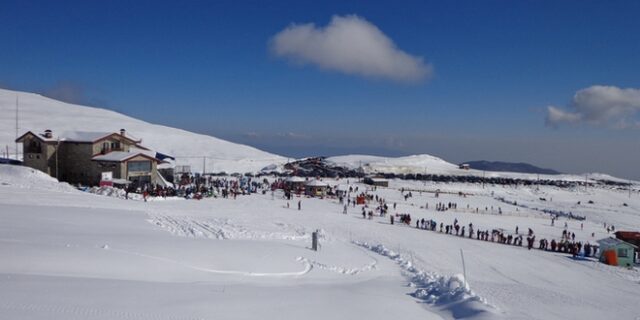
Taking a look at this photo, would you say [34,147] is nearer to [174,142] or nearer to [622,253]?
[622,253]

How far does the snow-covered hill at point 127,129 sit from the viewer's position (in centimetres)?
6444

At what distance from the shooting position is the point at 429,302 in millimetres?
11078

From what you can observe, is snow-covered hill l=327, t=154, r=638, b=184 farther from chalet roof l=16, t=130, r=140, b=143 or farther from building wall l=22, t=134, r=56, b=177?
building wall l=22, t=134, r=56, b=177

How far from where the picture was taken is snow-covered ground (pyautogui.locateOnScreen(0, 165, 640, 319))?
8.86 meters

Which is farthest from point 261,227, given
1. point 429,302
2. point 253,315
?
point 253,315

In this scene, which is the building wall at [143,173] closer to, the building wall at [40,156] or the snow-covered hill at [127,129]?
the building wall at [40,156]

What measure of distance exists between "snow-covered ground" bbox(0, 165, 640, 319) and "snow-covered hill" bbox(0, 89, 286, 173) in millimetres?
37730

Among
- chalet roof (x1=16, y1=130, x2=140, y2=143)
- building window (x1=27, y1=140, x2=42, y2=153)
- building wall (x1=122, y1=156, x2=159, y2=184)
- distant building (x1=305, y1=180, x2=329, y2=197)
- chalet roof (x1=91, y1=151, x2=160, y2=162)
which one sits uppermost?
chalet roof (x1=16, y1=130, x2=140, y2=143)

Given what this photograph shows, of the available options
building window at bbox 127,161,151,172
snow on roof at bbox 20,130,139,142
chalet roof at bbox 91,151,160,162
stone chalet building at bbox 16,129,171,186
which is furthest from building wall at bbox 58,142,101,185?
building window at bbox 127,161,151,172

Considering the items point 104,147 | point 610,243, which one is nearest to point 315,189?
point 104,147

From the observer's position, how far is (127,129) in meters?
83.2

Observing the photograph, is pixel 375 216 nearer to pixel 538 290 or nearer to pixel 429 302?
pixel 538 290

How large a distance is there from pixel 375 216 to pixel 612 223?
21.3m

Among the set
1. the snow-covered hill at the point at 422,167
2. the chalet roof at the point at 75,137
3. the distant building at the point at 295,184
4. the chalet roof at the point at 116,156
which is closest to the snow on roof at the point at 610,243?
the distant building at the point at 295,184
